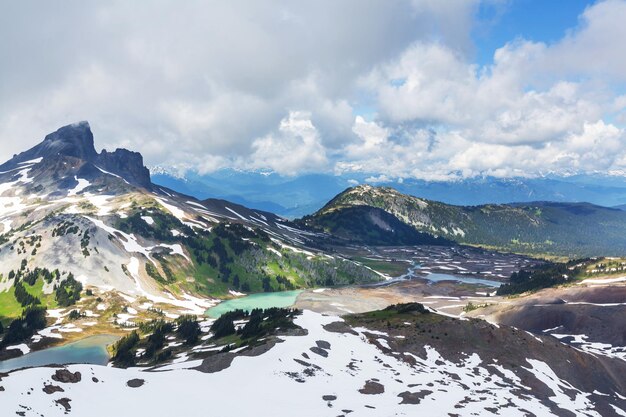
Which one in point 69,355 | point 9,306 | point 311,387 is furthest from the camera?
point 9,306

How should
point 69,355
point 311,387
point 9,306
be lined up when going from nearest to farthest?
point 311,387, point 69,355, point 9,306

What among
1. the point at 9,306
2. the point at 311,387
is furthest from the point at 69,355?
the point at 311,387

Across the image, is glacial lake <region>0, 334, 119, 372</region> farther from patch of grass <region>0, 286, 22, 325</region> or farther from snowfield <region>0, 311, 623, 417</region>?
snowfield <region>0, 311, 623, 417</region>

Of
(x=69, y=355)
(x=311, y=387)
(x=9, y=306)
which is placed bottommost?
(x=69, y=355)

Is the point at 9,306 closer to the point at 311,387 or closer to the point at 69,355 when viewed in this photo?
the point at 69,355

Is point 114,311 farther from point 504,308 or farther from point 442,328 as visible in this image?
point 504,308

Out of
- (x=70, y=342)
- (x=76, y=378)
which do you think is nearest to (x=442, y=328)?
(x=76, y=378)

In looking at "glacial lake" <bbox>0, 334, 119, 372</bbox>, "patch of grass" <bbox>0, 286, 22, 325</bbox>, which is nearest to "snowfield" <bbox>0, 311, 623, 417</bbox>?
"glacial lake" <bbox>0, 334, 119, 372</bbox>

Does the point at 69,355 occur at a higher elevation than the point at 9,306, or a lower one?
lower
